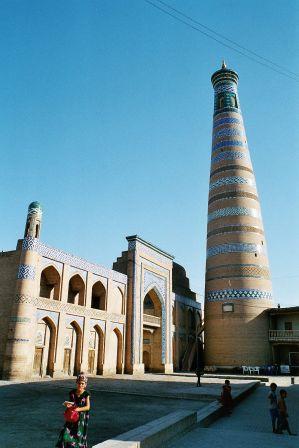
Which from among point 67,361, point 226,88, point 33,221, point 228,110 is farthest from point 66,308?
point 226,88

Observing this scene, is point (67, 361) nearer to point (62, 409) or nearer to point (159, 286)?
point (159, 286)

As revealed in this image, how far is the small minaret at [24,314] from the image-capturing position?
1602 centimetres

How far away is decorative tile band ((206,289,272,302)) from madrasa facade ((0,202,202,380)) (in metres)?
3.49

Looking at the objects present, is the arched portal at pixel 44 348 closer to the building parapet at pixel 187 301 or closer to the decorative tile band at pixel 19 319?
the decorative tile band at pixel 19 319

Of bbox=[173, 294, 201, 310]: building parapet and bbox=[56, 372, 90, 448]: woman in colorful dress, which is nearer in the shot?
bbox=[56, 372, 90, 448]: woman in colorful dress

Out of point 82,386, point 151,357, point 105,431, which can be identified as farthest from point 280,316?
point 82,386

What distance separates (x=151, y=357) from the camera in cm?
2653

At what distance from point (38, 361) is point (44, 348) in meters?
0.61

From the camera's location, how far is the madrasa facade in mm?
16812

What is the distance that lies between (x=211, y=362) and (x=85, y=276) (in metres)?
11.8

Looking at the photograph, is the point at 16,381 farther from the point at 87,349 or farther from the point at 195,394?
the point at 195,394

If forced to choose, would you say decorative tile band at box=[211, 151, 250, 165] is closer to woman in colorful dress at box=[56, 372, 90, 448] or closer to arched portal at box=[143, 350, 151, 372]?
arched portal at box=[143, 350, 151, 372]

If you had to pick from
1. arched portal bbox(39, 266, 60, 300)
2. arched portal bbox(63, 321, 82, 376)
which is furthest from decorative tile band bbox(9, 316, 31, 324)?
arched portal bbox(63, 321, 82, 376)

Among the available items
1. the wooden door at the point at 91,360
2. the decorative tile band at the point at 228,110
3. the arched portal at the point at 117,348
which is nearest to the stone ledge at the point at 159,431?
the wooden door at the point at 91,360
